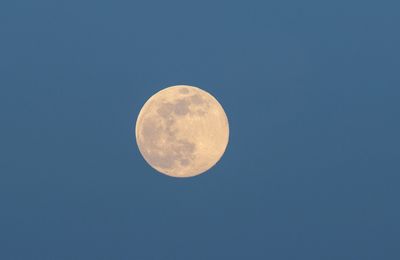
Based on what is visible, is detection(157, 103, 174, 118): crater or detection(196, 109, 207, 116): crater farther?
detection(196, 109, 207, 116): crater

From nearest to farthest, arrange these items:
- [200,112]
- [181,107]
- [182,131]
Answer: [182,131] < [181,107] < [200,112]

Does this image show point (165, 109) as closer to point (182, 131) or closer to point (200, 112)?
point (182, 131)

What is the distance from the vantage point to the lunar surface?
14.2 m

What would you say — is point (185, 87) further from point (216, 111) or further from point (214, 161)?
point (214, 161)

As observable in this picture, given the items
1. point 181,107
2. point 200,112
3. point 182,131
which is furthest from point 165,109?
point 200,112

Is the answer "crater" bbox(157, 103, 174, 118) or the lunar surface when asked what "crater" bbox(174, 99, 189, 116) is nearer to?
the lunar surface

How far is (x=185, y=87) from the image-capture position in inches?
579

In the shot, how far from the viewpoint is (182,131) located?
14.1 meters

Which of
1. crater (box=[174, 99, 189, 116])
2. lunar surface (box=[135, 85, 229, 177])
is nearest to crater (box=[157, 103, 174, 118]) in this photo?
lunar surface (box=[135, 85, 229, 177])

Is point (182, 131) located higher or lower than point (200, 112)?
lower

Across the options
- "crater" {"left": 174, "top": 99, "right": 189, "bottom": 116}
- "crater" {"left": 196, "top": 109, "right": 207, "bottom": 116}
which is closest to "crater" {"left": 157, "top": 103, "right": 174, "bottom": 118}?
"crater" {"left": 174, "top": 99, "right": 189, "bottom": 116}

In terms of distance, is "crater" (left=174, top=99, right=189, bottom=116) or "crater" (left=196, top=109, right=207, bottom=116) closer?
"crater" (left=174, top=99, right=189, bottom=116)

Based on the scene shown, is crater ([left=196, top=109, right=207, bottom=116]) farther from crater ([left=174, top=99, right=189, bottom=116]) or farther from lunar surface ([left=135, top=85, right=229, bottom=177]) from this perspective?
crater ([left=174, top=99, right=189, bottom=116])

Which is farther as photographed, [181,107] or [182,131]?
[181,107]
